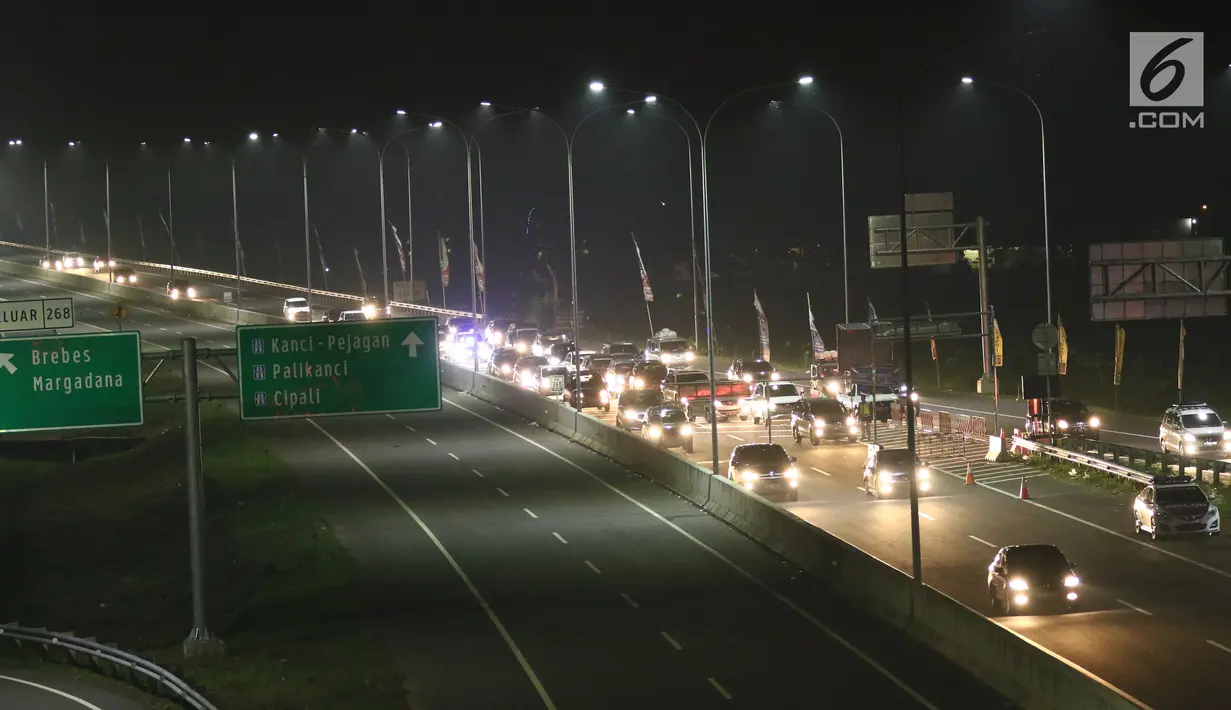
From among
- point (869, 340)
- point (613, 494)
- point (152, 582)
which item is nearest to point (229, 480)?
point (152, 582)

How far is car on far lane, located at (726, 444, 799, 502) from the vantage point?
138 ft

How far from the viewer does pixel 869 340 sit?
2527 inches

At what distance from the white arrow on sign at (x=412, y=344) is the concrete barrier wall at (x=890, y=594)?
928 cm

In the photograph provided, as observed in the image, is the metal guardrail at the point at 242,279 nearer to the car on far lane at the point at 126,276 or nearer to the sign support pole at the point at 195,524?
the car on far lane at the point at 126,276

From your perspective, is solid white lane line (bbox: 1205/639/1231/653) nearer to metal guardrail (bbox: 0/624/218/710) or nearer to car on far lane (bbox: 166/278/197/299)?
metal guardrail (bbox: 0/624/218/710)

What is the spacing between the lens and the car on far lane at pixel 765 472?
4197cm

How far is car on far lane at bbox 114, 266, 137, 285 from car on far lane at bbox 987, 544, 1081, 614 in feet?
336

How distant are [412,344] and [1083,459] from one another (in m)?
22.6

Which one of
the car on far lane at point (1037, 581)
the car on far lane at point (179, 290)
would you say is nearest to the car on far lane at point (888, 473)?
the car on far lane at point (1037, 581)

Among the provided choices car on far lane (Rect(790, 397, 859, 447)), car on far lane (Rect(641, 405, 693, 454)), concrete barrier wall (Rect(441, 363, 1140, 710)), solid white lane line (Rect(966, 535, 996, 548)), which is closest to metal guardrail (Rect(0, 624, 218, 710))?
concrete barrier wall (Rect(441, 363, 1140, 710))

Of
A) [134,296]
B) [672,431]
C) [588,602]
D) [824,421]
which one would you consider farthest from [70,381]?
[134,296]

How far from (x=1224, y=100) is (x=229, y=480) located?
2353 inches

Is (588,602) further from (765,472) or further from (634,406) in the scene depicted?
(634,406)

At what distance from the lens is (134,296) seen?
11462cm
